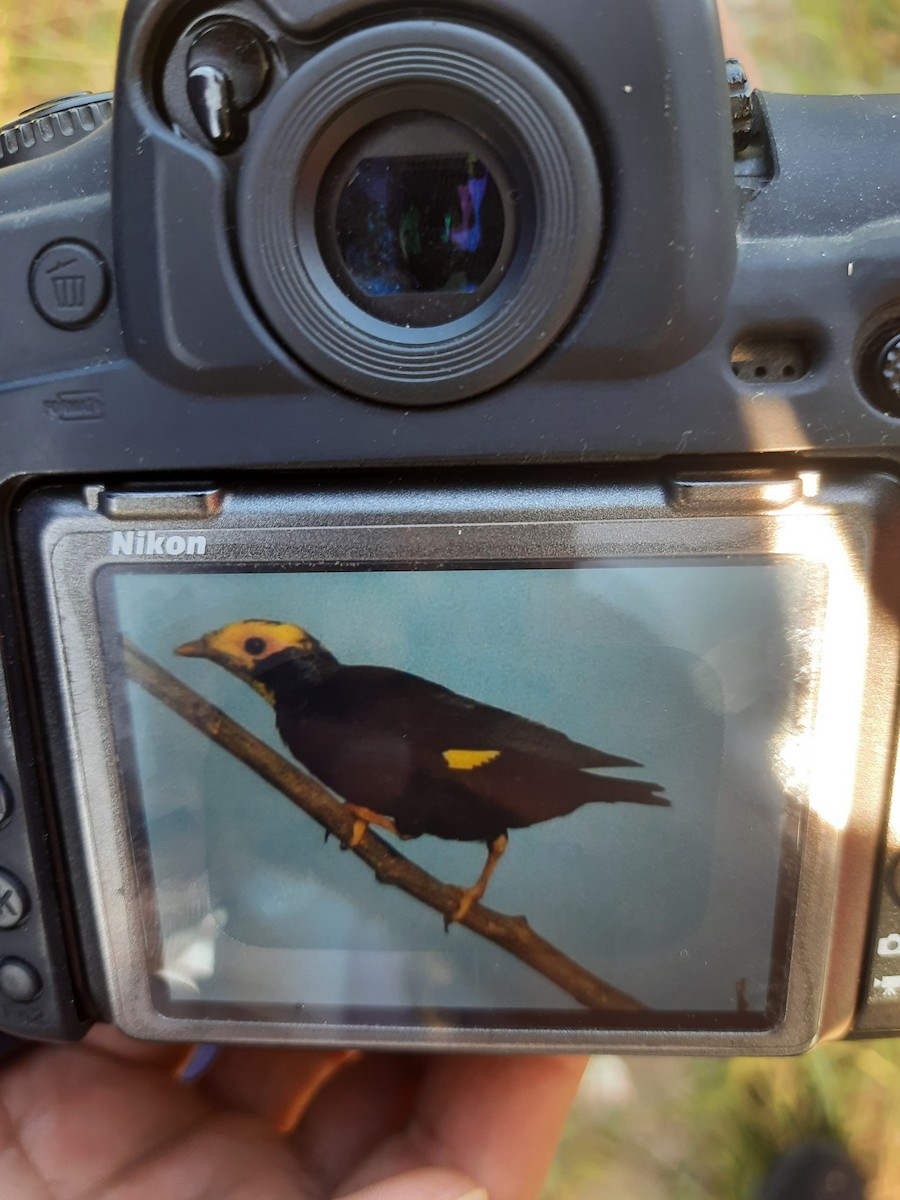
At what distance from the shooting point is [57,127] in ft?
1.40

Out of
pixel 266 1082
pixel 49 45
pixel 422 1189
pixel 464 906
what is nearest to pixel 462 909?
pixel 464 906

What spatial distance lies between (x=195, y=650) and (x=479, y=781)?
138 mm

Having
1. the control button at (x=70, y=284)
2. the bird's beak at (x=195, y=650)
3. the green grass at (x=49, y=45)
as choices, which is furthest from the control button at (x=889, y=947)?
the green grass at (x=49, y=45)

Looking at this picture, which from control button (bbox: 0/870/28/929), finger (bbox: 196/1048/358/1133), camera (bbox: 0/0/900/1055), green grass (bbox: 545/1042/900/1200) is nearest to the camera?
camera (bbox: 0/0/900/1055)

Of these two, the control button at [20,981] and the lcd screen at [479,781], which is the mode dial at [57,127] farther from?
the control button at [20,981]

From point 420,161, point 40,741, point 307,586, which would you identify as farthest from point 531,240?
point 40,741

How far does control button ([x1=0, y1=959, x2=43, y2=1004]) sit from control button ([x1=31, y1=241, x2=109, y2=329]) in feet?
1.00

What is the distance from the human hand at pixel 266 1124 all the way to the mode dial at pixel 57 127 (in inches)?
18.7

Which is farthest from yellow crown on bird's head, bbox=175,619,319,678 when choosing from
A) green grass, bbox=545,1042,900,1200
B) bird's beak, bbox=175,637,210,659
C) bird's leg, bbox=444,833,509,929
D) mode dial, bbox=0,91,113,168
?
green grass, bbox=545,1042,900,1200

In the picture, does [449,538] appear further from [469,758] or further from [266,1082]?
[266,1082]

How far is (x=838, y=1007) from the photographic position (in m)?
0.45

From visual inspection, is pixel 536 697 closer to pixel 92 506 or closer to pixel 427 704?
pixel 427 704

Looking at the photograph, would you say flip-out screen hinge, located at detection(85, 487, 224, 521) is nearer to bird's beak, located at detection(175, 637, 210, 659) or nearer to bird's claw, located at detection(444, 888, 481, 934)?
bird's beak, located at detection(175, 637, 210, 659)

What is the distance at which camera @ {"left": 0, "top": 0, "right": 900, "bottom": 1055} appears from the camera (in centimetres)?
35
